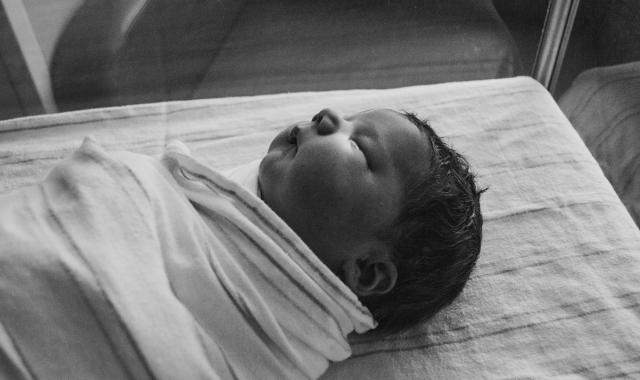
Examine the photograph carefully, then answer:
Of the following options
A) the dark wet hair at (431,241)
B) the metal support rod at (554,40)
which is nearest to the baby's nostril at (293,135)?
the dark wet hair at (431,241)

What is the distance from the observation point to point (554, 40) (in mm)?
1134

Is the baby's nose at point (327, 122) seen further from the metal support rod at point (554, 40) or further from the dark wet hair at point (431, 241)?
the metal support rod at point (554, 40)

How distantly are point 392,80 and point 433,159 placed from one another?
0.76 metres

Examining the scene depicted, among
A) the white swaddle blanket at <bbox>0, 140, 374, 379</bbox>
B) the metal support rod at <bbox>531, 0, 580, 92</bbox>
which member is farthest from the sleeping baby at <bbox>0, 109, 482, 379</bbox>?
the metal support rod at <bbox>531, 0, 580, 92</bbox>

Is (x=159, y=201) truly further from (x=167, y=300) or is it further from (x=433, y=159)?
(x=433, y=159)

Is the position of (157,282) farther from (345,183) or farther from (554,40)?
(554,40)

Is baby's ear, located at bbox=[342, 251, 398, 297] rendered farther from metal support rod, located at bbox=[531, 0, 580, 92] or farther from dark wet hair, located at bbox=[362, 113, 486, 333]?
metal support rod, located at bbox=[531, 0, 580, 92]

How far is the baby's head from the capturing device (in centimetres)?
69

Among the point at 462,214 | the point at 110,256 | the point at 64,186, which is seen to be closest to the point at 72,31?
the point at 64,186

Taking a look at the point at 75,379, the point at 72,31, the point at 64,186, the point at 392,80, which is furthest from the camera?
the point at 392,80

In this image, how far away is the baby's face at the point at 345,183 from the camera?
27.4 inches

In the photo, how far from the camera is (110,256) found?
0.61 m

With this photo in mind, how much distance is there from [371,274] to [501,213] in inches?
9.9

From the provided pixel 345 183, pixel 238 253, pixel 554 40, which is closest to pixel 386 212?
pixel 345 183
